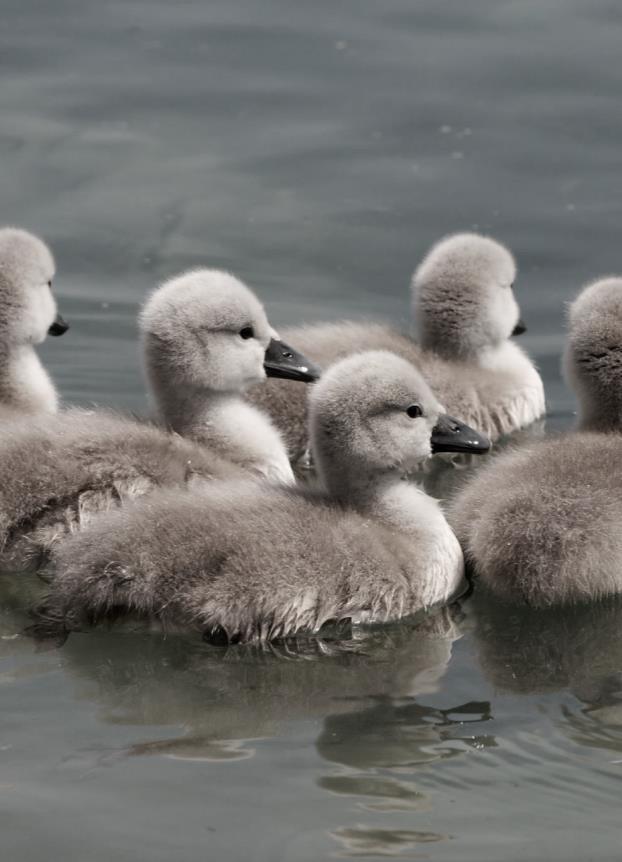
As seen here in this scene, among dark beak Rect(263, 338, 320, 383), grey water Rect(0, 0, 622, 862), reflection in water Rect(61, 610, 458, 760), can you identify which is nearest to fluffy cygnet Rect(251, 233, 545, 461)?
grey water Rect(0, 0, 622, 862)

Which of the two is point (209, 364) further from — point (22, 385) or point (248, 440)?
point (22, 385)

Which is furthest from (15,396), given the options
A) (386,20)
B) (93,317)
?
(386,20)

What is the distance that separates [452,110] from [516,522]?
4652 millimetres

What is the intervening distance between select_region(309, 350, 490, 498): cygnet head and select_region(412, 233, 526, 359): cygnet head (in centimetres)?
181

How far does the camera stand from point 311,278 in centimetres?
870

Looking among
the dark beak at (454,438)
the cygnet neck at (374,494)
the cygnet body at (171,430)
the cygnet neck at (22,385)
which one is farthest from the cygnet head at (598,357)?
the cygnet neck at (22,385)

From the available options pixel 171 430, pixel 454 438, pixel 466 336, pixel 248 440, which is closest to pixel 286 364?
pixel 248 440

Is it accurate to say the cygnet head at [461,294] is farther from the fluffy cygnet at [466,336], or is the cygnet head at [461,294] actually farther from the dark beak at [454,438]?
the dark beak at [454,438]

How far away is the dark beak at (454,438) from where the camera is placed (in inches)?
233

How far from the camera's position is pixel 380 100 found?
9.80 meters

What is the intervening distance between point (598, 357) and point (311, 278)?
8.75ft

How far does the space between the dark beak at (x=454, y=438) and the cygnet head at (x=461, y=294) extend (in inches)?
65.4

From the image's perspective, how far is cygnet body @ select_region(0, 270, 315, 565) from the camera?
5.58 m

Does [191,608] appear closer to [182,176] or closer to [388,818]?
[388,818]
